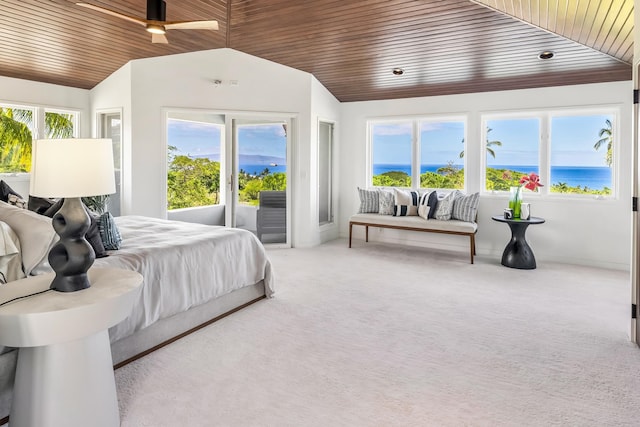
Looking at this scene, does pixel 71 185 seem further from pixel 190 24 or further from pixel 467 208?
pixel 467 208

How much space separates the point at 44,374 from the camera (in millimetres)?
1704

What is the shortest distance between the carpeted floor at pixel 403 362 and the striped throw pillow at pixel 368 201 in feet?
7.39

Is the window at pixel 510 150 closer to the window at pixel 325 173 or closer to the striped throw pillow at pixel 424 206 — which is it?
the striped throw pillow at pixel 424 206

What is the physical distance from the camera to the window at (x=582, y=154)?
17.8 ft

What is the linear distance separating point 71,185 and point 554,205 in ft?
19.0

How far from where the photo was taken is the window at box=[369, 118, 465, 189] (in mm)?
6492

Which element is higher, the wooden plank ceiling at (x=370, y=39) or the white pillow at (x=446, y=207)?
the wooden plank ceiling at (x=370, y=39)

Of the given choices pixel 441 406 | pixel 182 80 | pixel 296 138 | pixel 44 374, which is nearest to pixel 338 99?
pixel 296 138

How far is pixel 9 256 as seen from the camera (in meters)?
2.17

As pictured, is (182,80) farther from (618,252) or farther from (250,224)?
(618,252)

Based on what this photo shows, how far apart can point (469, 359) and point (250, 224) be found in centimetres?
453

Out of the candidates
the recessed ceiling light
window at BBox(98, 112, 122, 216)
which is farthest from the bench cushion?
window at BBox(98, 112, 122, 216)

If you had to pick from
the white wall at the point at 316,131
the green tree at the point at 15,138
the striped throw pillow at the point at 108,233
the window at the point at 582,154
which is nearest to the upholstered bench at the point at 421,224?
the white wall at the point at 316,131

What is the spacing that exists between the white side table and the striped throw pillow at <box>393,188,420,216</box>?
4.93 m
